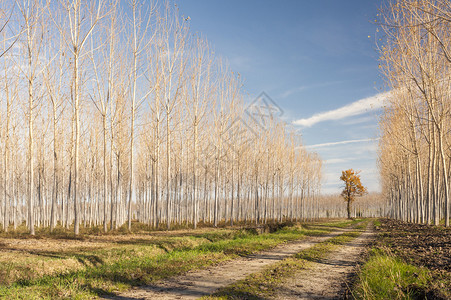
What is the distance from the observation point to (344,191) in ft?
187

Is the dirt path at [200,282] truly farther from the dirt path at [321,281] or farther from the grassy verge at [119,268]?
the dirt path at [321,281]

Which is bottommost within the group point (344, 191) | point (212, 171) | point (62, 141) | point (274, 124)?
point (344, 191)

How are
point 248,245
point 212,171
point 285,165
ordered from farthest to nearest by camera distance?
1. point 285,165
2. point 212,171
3. point 248,245

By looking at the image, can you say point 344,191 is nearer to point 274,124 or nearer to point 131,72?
point 274,124

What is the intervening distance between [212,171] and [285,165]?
9.37m

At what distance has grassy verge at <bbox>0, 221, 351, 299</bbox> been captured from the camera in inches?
242

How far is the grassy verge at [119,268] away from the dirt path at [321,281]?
112 inches

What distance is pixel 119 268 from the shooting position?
8.09 meters

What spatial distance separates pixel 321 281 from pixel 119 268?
16.0 ft

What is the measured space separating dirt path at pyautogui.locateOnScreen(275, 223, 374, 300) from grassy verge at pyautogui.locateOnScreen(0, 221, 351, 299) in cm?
284

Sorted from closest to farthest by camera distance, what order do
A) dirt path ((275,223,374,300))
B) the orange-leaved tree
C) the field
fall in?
the field
dirt path ((275,223,374,300))
the orange-leaved tree

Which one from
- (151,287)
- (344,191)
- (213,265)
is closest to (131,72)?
(213,265)

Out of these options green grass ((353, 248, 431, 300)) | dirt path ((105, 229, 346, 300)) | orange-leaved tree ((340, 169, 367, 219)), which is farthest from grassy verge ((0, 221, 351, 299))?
orange-leaved tree ((340, 169, 367, 219))

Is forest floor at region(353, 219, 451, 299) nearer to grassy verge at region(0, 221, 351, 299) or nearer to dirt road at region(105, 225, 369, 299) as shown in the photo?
dirt road at region(105, 225, 369, 299)
